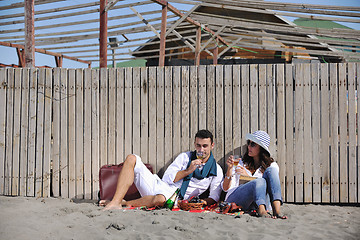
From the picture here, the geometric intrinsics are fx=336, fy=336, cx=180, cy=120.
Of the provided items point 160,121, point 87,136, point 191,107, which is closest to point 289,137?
point 191,107

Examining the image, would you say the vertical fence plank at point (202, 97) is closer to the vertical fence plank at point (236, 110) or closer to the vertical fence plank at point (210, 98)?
the vertical fence plank at point (210, 98)

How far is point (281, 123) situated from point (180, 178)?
1.71 meters

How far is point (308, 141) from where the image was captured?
16.1ft

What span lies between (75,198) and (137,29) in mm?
7028

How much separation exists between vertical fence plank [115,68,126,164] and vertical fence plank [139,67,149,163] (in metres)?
0.30

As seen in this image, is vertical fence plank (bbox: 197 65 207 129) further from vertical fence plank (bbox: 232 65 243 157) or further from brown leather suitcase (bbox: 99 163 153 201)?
brown leather suitcase (bbox: 99 163 153 201)

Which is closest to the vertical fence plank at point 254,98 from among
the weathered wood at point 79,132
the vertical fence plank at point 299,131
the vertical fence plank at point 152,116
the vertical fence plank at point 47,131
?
the vertical fence plank at point 299,131

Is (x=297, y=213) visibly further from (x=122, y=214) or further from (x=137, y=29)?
(x=137, y=29)

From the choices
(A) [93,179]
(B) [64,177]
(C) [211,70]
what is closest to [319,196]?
(C) [211,70]

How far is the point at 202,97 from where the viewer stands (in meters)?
5.13

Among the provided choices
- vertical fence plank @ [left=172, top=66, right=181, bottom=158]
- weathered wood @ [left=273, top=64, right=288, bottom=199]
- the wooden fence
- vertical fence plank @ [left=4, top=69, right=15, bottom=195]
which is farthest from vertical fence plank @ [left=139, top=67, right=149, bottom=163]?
vertical fence plank @ [left=4, top=69, right=15, bottom=195]

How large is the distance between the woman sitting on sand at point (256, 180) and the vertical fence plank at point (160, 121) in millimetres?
1132

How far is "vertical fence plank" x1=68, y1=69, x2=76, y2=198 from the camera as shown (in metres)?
5.25

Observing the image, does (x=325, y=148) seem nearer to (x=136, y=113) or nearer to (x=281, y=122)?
(x=281, y=122)
